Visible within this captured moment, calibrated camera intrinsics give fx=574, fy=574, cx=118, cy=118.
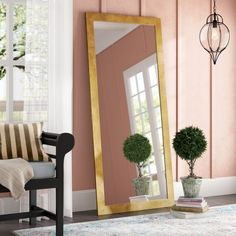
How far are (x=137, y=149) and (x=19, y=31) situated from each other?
163 cm

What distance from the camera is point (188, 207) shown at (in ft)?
17.5

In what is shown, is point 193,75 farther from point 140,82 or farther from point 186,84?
point 140,82

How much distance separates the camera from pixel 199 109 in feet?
20.9

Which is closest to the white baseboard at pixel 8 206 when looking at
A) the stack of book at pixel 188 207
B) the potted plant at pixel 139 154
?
the potted plant at pixel 139 154

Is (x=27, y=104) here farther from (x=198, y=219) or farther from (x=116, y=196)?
(x=198, y=219)

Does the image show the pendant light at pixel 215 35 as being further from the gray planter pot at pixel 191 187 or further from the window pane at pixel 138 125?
the gray planter pot at pixel 191 187

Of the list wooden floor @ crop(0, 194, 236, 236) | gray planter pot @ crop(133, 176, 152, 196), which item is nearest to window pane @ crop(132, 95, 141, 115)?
gray planter pot @ crop(133, 176, 152, 196)

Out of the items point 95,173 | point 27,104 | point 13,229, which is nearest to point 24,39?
point 27,104

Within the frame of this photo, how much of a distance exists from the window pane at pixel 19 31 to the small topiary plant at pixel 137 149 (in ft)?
4.42

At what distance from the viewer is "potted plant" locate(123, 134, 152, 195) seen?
5703 millimetres

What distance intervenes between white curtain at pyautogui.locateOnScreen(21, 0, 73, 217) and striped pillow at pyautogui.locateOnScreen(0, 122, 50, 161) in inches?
17.5

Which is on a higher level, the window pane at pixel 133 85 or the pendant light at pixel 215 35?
the pendant light at pixel 215 35

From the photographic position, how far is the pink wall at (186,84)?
5676 mm

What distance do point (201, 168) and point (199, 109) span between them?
659 millimetres
